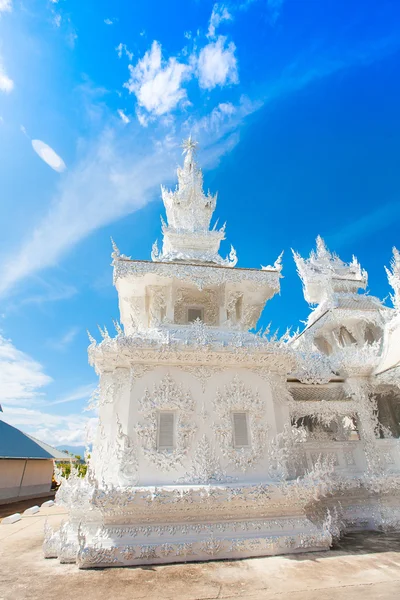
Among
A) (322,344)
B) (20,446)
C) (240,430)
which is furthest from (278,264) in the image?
(20,446)

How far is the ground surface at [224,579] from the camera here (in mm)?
4781

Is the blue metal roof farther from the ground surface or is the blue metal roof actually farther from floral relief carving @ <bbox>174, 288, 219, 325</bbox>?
the ground surface

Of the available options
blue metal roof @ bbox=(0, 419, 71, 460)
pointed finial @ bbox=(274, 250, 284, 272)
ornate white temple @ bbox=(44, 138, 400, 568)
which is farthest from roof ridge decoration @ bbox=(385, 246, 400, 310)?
blue metal roof @ bbox=(0, 419, 71, 460)

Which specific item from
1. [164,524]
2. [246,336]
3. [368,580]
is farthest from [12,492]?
[368,580]

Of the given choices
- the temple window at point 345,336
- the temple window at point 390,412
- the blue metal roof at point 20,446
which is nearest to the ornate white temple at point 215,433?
the temple window at point 390,412

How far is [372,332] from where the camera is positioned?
53.0ft

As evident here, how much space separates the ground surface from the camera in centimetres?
478

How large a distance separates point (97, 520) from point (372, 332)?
1427 cm

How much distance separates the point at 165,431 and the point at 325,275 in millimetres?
12614

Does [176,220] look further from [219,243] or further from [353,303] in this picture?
Result: [353,303]

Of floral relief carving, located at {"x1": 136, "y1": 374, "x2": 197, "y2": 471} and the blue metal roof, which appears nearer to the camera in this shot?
floral relief carving, located at {"x1": 136, "y1": 374, "x2": 197, "y2": 471}

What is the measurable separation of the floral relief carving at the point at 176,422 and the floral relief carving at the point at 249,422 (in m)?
0.71

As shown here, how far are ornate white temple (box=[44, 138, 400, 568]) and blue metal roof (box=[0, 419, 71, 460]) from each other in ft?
43.2

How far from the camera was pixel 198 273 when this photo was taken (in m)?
10.2
